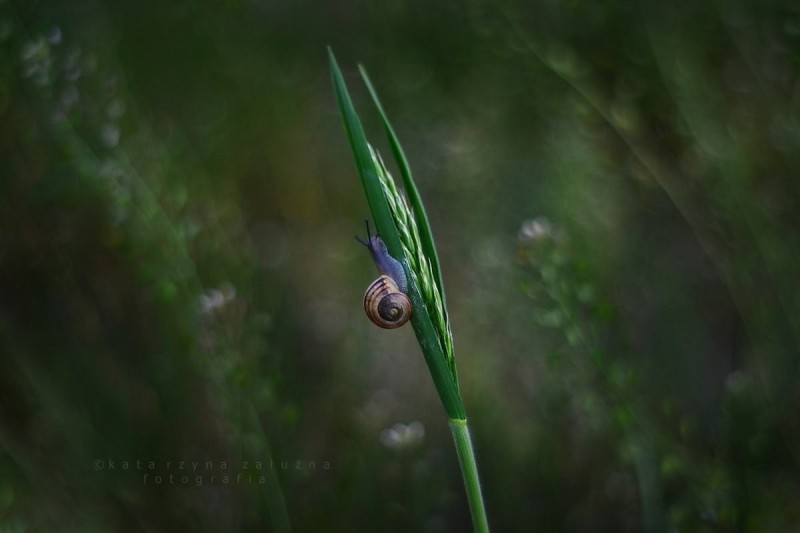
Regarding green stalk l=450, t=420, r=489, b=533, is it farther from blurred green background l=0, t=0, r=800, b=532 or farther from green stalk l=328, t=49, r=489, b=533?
blurred green background l=0, t=0, r=800, b=532

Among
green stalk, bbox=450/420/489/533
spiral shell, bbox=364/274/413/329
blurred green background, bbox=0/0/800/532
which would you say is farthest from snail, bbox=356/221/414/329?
blurred green background, bbox=0/0/800/532

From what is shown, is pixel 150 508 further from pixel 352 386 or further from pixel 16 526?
pixel 352 386

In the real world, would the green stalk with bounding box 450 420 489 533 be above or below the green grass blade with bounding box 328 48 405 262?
below

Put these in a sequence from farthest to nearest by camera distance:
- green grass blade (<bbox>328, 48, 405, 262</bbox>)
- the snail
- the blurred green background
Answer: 1. the blurred green background
2. the snail
3. green grass blade (<bbox>328, 48, 405, 262</bbox>)

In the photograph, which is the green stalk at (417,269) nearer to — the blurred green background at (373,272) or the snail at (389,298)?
the snail at (389,298)

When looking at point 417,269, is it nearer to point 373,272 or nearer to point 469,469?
point 469,469

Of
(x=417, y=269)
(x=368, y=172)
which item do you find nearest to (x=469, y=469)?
(x=417, y=269)

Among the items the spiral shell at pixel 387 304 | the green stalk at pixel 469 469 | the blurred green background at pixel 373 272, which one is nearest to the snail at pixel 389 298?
the spiral shell at pixel 387 304
